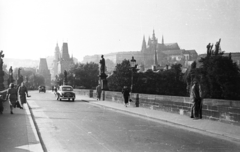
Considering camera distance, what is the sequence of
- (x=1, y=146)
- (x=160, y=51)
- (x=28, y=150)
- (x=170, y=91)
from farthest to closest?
1. (x=160, y=51)
2. (x=170, y=91)
3. (x=1, y=146)
4. (x=28, y=150)

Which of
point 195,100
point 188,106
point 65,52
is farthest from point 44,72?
point 195,100

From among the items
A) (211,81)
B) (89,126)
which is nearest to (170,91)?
(211,81)

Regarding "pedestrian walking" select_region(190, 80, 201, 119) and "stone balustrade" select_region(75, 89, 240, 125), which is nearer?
"stone balustrade" select_region(75, 89, 240, 125)

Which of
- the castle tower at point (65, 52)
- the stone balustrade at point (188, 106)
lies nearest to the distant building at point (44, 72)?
the castle tower at point (65, 52)

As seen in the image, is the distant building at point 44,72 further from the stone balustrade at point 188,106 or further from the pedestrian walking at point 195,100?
the pedestrian walking at point 195,100


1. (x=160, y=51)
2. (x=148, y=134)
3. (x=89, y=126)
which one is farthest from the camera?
A: (x=160, y=51)

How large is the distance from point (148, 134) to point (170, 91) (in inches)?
3070

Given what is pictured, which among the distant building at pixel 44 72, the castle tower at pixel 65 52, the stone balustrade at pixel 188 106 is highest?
the castle tower at pixel 65 52

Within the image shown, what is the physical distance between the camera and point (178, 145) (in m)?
7.68

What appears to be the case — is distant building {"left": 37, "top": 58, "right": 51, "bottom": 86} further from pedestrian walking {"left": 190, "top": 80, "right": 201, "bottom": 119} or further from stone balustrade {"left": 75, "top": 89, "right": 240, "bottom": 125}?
pedestrian walking {"left": 190, "top": 80, "right": 201, "bottom": 119}

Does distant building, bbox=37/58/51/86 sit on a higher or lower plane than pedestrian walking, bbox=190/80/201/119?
higher

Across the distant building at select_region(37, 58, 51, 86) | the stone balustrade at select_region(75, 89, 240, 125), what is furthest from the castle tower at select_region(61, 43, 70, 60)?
the stone balustrade at select_region(75, 89, 240, 125)

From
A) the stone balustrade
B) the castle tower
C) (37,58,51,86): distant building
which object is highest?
the castle tower

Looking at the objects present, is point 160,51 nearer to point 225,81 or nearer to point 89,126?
point 225,81
